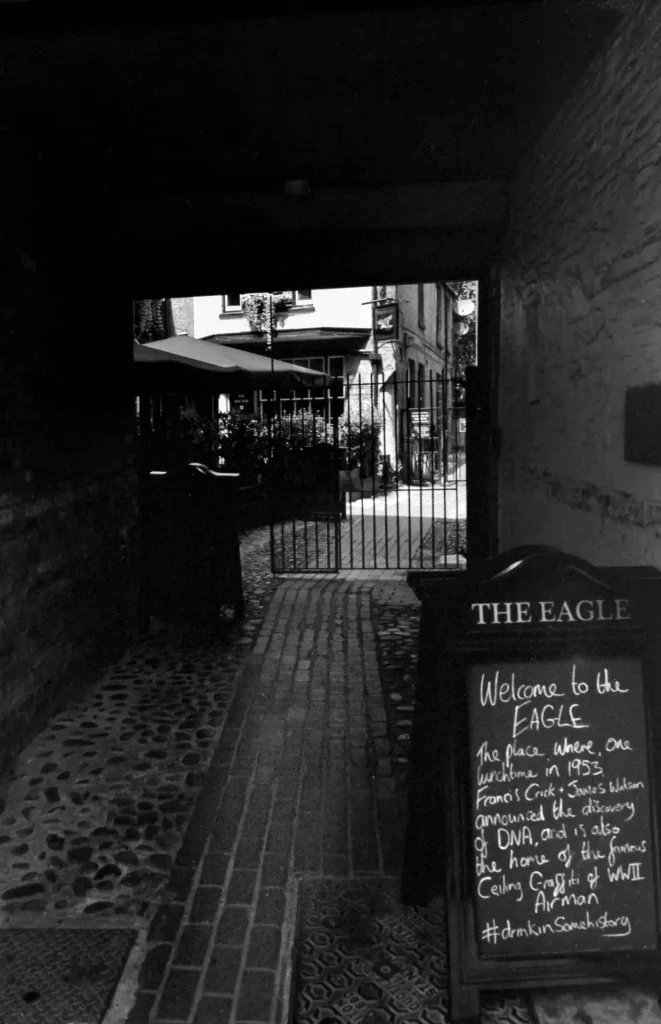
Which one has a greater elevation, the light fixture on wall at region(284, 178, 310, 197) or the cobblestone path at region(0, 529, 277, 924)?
the light fixture on wall at region(284, 178, 310, 197)

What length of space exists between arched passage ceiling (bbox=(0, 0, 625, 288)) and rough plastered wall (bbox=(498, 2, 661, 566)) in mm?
230

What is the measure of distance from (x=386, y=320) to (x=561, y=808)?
17075 mm

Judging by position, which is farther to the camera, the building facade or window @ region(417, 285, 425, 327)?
window @ region(417, 285, 425, 327)

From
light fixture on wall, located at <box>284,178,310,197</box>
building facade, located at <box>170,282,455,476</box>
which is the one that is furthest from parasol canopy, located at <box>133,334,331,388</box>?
building facade, located at <box>170,282,455,476</box>

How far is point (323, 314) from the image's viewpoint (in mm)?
19203

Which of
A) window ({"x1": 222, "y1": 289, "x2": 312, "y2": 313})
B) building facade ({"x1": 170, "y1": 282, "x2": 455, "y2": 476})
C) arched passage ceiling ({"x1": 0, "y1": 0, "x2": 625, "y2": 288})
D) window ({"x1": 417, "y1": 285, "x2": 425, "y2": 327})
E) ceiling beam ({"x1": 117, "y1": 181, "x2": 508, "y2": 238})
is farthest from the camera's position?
window ({"x1": 417, "y1": 285, "x2": 425, "y2": 327})

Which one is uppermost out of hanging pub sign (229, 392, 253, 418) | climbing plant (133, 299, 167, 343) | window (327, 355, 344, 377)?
climbing plant (133, 299, 167, 343)

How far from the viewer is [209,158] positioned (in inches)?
181

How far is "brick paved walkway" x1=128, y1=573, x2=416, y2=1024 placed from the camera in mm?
2385

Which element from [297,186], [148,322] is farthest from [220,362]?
[148,322]

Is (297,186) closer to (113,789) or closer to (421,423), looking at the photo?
(113,789)

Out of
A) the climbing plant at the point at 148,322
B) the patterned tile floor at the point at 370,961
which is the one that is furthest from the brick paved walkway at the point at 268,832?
the climbing plant at the point at 148,322

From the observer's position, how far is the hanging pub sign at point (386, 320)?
18422 millimetres

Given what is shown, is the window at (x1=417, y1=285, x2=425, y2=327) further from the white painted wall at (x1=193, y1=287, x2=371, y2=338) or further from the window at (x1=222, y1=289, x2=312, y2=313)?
the window at (x1=222, y1=289, x2=312, y2=313)
